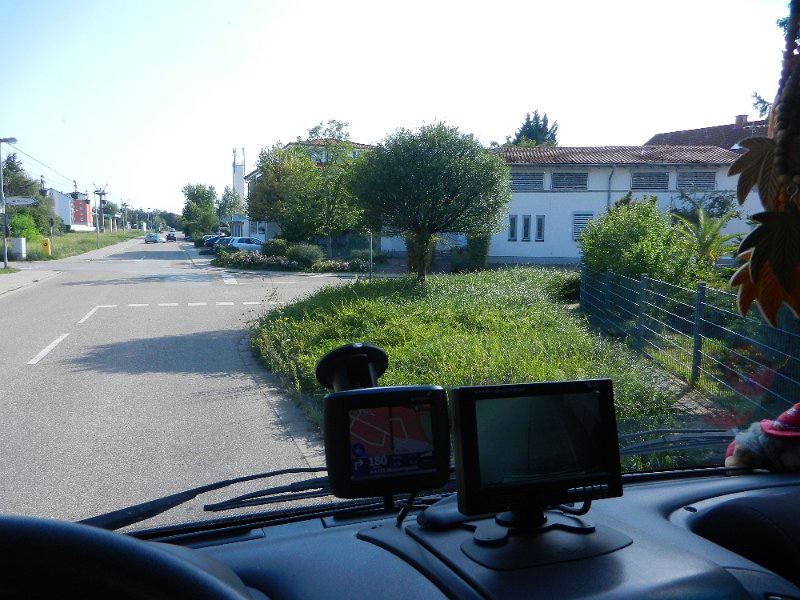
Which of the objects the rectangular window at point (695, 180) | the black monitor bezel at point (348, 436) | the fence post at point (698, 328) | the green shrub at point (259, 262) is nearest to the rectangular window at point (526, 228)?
the rectangular window at point (695, 180)

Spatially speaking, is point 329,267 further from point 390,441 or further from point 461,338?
point 390,441

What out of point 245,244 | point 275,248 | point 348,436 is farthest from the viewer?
point 245,244

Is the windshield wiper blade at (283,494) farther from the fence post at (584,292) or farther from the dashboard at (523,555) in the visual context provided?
the fence post at (584,292)

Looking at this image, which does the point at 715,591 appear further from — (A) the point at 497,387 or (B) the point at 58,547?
(B) the point at 58,547

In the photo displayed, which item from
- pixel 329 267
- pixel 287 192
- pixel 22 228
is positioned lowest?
pixel 329 267

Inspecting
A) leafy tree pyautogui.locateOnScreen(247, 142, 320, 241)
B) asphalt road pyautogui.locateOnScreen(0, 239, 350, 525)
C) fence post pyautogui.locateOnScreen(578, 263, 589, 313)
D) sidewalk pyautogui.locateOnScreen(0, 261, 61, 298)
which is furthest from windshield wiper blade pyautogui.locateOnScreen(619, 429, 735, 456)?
leafy tree pyautogui.locateOnScreen(247, 142, 320, 241)

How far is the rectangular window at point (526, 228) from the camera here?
36562mm

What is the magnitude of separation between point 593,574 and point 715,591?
252 mm

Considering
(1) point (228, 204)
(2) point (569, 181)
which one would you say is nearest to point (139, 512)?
(2) point (569, 181)

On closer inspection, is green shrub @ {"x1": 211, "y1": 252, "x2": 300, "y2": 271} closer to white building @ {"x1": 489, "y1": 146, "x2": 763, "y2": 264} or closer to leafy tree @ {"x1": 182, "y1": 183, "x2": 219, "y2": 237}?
white building @ {"x1": 489, "y1": 146, "x2": 763, "y2": 264}

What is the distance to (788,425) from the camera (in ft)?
8.45

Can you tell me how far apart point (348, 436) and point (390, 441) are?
0.33 feet

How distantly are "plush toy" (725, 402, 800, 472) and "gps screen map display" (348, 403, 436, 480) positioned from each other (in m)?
1.50

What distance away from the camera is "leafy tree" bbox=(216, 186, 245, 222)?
74.8 metres
